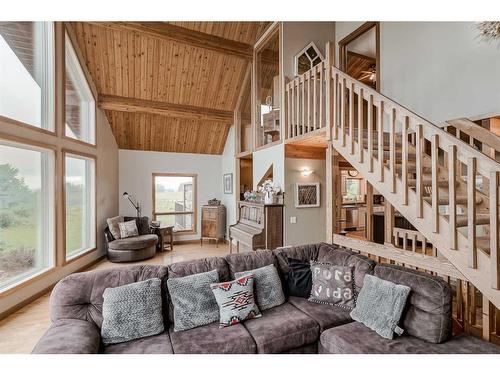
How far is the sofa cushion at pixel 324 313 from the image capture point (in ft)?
7.08

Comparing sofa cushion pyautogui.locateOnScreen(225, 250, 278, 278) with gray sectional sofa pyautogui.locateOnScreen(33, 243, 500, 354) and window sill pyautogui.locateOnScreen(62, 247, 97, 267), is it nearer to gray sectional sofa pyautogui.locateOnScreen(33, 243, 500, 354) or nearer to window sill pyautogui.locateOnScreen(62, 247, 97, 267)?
gray sectional sofa pyautogui.locateOnScreen(33, 243, 500, 354)

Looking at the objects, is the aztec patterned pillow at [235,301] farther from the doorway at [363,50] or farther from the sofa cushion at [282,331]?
the doorway at [363,50]

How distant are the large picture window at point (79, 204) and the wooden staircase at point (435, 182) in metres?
4.43

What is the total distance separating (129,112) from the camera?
6129mm

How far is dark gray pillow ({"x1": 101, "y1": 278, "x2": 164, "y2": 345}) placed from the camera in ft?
Answer: 6.07

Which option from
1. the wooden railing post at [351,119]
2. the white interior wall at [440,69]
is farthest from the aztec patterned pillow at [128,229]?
the white interior wall at [440,69]

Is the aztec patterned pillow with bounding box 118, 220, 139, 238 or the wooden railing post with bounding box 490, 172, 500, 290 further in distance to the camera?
→ the aztec patterned pillow with bounding box 118, 220, 139, 238

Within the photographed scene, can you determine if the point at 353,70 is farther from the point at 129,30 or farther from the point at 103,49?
the point at 103,49

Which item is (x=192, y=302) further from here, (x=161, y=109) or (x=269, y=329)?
(x=161, y=109)

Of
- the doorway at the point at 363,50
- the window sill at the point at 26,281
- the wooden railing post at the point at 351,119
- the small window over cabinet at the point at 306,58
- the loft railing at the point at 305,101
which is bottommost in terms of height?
the window sill at the point at 26,281

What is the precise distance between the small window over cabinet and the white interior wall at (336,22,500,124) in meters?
1.10

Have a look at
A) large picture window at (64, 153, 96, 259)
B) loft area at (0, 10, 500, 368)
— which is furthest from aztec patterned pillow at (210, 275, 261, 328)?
large picture window at (64, 153, 96, 259)

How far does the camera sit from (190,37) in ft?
16.0
